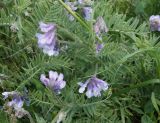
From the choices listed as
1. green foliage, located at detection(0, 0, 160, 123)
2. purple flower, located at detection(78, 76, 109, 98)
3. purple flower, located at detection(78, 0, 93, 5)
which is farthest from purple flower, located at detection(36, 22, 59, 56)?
purple flower, located at detection(78, 0, 93, 5)

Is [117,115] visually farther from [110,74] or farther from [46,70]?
[46,70]

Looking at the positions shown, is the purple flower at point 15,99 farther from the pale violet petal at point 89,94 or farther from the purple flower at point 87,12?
the purple flower at point 87,12

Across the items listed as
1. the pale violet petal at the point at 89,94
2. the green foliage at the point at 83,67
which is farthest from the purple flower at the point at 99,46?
the pale violet petal at the point at 89,94

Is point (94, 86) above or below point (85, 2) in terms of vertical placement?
below

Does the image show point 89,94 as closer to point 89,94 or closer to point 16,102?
point 89,94

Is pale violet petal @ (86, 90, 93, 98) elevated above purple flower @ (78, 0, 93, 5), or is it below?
below

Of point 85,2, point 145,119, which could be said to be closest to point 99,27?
point 85,2

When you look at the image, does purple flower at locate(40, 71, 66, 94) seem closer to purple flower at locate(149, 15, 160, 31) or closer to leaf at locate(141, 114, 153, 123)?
leaf at locate(141, 114, 153, 123)
